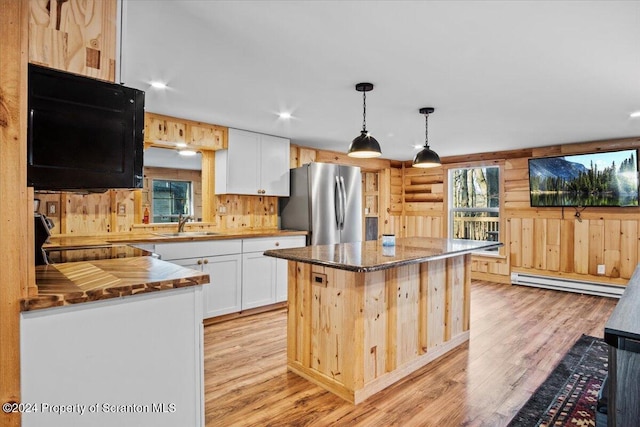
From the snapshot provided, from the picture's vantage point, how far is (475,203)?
6395 millimetres

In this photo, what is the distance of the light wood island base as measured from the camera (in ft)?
7.49

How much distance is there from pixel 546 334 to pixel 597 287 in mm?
2339

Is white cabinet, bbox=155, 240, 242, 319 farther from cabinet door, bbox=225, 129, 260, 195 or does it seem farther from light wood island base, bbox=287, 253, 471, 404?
light wood island base, bbox=287, 253, 471, 404

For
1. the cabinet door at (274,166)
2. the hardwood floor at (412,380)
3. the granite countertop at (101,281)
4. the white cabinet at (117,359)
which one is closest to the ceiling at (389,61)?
the cabinet door at (274,166)

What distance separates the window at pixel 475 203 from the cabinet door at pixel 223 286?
4.25 m

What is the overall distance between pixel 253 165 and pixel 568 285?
15.9 feet

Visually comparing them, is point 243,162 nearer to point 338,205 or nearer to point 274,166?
point 274,166

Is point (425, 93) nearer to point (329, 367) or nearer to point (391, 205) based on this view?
point (329, 367)

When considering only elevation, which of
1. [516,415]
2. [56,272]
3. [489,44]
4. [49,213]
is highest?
[489,44]

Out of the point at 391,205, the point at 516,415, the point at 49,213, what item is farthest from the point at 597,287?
the point at 49,213

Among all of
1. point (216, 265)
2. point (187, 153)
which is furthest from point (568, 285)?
point (187, 153)

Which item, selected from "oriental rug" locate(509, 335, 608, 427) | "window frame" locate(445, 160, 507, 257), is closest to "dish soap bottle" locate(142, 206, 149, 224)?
"oriental rug" locate(509, 335, 608, 427)

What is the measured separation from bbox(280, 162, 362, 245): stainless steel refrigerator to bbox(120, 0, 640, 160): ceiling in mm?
706

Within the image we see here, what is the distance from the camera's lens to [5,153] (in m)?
1.09
